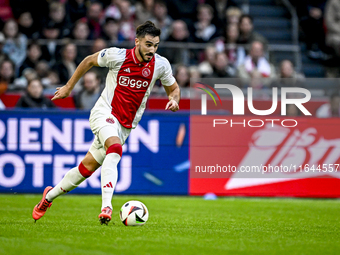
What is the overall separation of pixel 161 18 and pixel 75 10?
2105 millimetres

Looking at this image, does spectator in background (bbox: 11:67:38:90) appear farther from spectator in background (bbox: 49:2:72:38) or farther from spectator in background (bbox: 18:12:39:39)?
spectator in background (bbox: 49:2:72:38)

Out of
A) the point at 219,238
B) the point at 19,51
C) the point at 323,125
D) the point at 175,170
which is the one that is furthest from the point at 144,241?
the point at 19,51

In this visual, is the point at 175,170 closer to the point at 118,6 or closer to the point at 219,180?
the point at 219,180

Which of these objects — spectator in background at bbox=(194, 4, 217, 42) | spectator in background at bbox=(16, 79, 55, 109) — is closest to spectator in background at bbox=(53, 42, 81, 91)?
spectator in background at bbox=(16, 79, 55, 109)

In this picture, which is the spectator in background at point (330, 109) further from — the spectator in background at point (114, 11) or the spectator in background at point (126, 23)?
the spectator in background at point (114, 11)

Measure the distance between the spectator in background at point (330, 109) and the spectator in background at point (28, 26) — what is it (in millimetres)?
6645

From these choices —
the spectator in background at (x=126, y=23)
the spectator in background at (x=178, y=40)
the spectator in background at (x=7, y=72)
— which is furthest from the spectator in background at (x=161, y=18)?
the spectator in background at (x=7, y=72)

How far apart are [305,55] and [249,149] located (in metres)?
6.92

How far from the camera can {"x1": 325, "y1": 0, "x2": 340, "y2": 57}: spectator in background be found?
14961 mm

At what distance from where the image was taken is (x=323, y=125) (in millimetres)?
10516

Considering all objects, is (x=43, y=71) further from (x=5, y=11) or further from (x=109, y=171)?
(x=109, y=171)

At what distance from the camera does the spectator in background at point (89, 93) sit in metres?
10.9

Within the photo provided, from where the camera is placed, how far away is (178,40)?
13.3m

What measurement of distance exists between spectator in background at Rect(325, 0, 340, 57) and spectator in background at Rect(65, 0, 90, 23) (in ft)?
21.0
